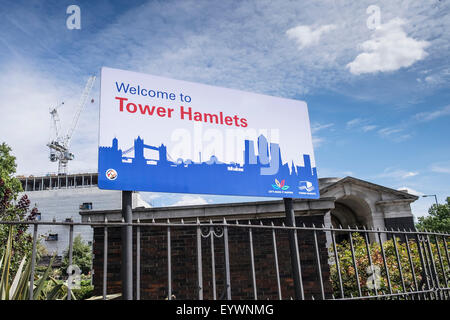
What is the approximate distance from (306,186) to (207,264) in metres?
2.79

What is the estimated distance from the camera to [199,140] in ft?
23.8

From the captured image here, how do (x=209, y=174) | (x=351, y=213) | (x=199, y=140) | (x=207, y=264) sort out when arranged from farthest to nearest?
(x=351, y=213) → (x=207, y=264) → (x=199, y=140) → (x=209, y=174)

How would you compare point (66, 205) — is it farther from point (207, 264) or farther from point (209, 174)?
point (209, 174)

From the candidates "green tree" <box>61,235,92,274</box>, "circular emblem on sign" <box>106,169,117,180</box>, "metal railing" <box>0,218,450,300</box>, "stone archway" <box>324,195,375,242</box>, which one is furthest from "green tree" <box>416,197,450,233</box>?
"circular emblem on sign" <box>106,169,117,180</box>

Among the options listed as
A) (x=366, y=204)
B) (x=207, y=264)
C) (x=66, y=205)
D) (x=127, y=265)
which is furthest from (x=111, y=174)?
(x=66, y=205)

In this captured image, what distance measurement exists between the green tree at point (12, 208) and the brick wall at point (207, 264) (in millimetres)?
10890

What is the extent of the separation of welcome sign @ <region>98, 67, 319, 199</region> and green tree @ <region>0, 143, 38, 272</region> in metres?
12.4

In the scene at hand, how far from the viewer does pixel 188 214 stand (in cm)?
805

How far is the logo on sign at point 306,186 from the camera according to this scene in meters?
8.02

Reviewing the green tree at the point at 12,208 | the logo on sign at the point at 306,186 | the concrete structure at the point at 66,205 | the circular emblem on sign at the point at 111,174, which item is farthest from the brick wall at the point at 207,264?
the concrete structure at the point at 66,205

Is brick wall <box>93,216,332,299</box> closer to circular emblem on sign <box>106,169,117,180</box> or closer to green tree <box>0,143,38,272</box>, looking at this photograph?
circular emblem on sign <box>106,169,117,180</box>
